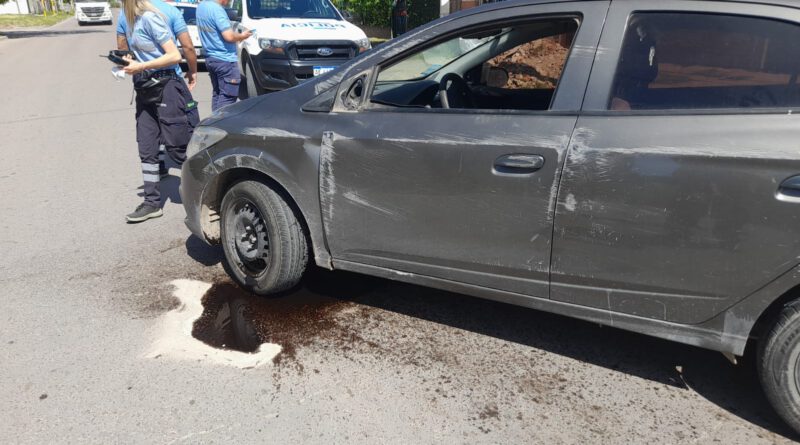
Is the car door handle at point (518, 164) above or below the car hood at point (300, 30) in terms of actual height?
above

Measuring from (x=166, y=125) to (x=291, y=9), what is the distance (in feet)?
21.1

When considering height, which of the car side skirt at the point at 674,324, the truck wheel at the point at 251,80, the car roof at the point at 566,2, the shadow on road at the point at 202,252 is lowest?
the shadow on road at the point at 202,252

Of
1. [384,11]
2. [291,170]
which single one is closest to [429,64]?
[291,170]

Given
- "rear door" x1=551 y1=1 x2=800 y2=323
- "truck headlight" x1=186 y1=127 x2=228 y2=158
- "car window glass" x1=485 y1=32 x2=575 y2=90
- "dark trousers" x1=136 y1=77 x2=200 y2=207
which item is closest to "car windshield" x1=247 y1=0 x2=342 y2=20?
"dark trousers" x1=136 y1=77 x2=200 y2=207

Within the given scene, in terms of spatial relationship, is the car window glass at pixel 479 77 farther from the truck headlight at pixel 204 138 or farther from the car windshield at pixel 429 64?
the truck headlight at pixel 204 138

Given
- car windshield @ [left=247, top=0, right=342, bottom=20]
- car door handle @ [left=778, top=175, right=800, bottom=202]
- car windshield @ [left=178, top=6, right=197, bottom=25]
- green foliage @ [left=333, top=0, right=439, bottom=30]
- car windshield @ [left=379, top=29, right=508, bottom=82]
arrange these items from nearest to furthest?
car door handle @ [left=778, top=175, right=800, bottom=202], car windshield @ [left=379, top=29, right=508, bottom=82], car windshield @ [left=247, top=0, right=342, bottom=20], car windshield @ [left=178, top=6, right=197, bottom=25], green foliage @ [left=333, top=0, right=439, bottom=30]

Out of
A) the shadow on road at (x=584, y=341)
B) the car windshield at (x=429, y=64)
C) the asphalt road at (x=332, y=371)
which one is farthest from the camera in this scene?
the car windshield at (x=429, y=64)

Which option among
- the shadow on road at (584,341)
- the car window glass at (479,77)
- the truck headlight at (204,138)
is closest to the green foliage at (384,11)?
the car window glass at (479,77)

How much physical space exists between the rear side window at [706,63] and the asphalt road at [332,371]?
1342 millimetres

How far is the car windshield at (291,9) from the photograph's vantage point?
10562mm

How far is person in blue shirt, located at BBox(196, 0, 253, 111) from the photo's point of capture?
21.8ft

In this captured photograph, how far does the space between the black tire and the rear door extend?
1543mm

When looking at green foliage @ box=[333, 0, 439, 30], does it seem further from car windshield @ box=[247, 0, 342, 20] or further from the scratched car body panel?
the scratched car body panel

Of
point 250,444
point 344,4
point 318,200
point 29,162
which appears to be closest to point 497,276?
point 318,200
